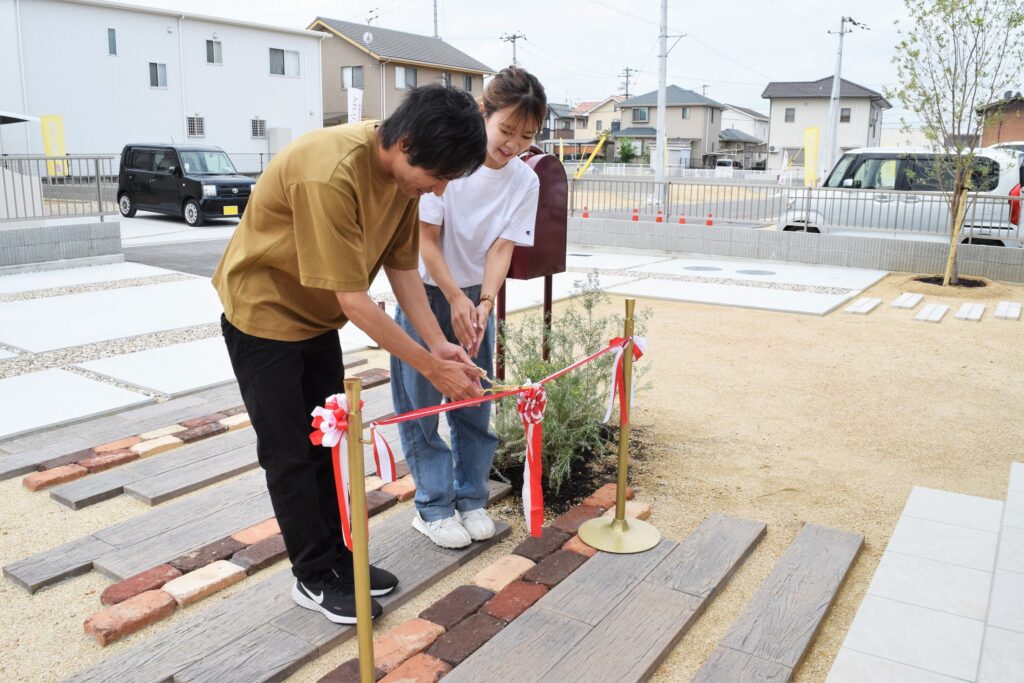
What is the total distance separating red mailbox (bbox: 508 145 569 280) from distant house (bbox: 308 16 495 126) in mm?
33249

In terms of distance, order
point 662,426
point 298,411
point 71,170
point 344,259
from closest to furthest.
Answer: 1. point 344,259
2. point 298,411
3. point 662,426
4. point 71,170

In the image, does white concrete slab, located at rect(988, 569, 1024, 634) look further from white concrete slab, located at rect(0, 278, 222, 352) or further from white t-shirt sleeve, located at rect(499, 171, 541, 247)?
white concrete slab, located at rect(0, 278, 222, 352)

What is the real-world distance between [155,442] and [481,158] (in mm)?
2705

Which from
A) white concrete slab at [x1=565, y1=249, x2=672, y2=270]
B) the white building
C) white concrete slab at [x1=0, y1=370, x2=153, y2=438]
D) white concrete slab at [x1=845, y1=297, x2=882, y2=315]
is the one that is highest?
the white building

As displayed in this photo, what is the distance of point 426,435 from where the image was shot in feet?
9.36

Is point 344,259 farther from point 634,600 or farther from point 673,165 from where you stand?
point 673,165

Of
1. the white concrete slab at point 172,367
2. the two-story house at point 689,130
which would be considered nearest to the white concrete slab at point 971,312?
the white concrete slab at point 172,367

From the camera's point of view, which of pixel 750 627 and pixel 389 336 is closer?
pixel 389 336

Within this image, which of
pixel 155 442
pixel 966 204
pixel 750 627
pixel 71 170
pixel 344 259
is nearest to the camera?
pixel 344 259

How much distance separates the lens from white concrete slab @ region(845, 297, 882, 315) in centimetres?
778

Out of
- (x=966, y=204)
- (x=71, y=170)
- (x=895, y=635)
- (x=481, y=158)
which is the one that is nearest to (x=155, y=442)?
(x=481, y=158)

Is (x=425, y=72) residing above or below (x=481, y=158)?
above

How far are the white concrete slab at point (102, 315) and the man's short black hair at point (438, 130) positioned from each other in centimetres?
505

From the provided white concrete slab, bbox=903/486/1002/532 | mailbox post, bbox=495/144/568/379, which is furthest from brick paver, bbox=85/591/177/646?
white concrete slab, bbox=903/486/1002/532
